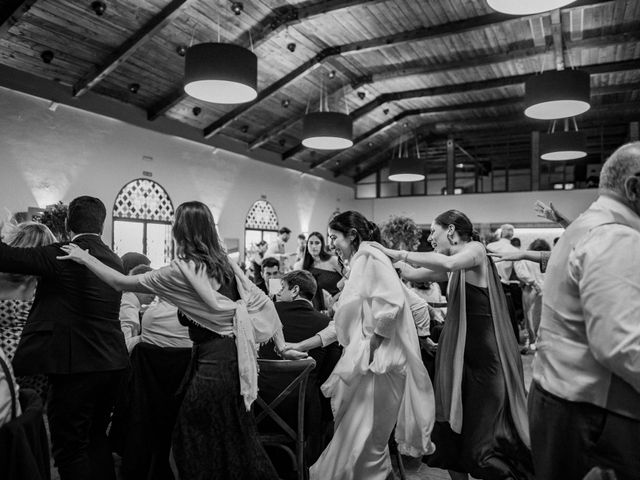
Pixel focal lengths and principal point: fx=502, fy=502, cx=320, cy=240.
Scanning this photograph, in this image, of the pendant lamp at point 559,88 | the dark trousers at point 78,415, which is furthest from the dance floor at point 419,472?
the pendant lamp at point 559,88

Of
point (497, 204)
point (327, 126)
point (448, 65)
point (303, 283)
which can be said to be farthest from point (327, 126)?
point (497, 204)

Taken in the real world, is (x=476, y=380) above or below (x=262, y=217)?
below

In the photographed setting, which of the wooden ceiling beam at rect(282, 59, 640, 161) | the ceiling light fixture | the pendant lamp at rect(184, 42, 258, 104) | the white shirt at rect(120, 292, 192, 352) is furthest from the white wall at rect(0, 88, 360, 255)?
the white shirt at rect(120, 292, 192, 352)

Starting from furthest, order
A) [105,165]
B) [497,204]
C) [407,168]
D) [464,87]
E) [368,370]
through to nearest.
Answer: [497,204] < [464,87] < [407,168] < [105,165] < [368,370]

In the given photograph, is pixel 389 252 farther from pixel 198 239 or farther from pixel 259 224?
pixel 259 224

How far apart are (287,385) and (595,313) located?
1624 mm

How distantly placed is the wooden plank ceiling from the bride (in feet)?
16.8

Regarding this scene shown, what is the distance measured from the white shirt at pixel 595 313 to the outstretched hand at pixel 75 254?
5.54 ft

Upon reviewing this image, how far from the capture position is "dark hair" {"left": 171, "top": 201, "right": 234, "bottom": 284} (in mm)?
2078

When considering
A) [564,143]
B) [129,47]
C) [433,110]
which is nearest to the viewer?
[129,47]

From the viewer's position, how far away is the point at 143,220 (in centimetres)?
860

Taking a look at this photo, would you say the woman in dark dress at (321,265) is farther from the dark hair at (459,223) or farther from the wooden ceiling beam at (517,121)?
the wooden ceiling beam at (517,121)

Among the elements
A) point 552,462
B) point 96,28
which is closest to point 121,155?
point 96,28

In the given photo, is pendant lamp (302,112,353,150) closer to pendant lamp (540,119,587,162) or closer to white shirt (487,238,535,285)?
white shirt (487,238,535,285)
